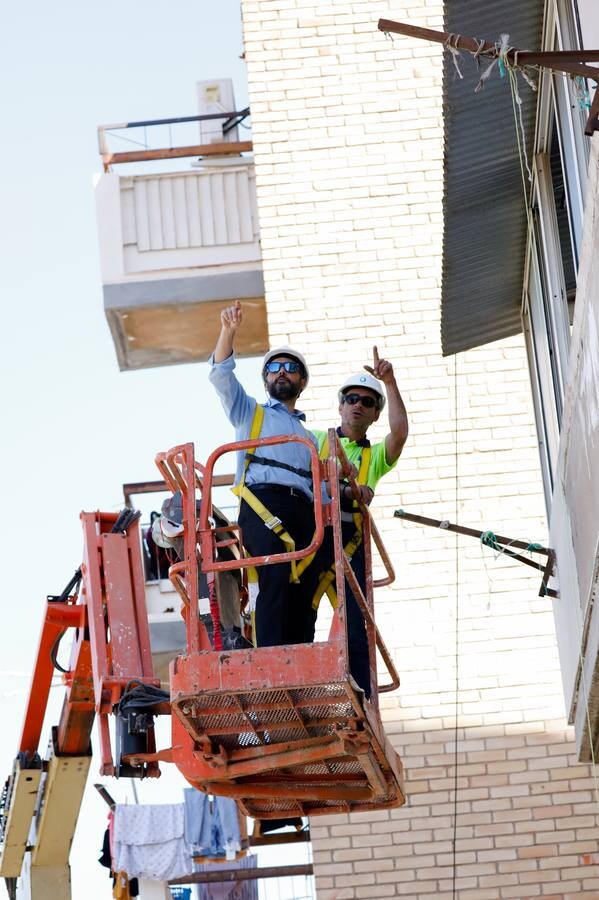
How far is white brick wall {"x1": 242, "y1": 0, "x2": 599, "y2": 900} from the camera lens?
11.5 m

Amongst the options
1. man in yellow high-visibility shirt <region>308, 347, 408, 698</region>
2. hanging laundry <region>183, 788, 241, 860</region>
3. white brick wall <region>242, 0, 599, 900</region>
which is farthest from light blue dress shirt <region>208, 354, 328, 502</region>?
hanging laundry <region>183, 788, 241, 860</region>

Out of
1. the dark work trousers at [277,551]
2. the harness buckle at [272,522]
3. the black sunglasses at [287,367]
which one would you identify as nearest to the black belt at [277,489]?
the dark work trousers at [277,551]

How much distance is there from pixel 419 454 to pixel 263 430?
470cm

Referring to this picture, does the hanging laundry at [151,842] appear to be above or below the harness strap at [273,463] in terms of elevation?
below

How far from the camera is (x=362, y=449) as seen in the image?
27.9ft

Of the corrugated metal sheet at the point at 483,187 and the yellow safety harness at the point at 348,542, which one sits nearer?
the yellow safety harness at the point at 348,542

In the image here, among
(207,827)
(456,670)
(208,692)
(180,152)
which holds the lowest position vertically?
(207,827)

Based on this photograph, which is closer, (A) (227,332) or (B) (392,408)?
(A) (227,332)

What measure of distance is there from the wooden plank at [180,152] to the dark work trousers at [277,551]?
26.1ft

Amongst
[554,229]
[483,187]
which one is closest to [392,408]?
[554,229]

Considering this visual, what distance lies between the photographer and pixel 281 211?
1325cm

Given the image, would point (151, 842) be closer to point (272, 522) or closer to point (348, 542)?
point (348, 542)

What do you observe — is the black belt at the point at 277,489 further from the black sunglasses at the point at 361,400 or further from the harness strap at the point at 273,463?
the black sunglasses at the point at 361,400

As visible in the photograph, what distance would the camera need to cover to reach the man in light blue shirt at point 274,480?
25.0 feet
